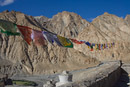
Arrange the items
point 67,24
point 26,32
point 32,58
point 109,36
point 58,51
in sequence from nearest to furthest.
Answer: point 26,32, point 32,58, point 58,51, point 109,36, point 67,24

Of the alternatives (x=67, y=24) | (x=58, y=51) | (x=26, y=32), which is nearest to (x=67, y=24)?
(x=67, y=24)

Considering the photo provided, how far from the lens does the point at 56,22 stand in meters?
94.9

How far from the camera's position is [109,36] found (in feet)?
236

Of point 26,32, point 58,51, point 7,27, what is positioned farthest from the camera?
point 58,51

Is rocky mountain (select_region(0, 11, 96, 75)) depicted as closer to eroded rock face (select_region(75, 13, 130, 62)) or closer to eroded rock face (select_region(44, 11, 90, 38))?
eroded rock face (select_region(75, 13, 130, 62))

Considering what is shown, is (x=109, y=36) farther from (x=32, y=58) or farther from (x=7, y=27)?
(x=7, y=27)

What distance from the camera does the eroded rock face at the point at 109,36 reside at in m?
65.1

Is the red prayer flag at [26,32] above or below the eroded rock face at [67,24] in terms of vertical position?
below

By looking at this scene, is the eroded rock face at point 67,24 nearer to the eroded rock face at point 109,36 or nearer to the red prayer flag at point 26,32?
the eroded rock face at point 109,36

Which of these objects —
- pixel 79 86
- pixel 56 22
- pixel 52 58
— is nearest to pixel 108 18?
pixel 56 22

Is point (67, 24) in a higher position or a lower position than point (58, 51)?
higher

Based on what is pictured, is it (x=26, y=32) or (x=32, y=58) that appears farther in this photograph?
(x=32, y=58)

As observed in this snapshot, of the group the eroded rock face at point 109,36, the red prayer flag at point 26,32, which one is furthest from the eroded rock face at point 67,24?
the red prayer flag at point 26,32

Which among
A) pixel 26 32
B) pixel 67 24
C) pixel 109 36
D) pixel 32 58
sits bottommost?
pixel 32 58
